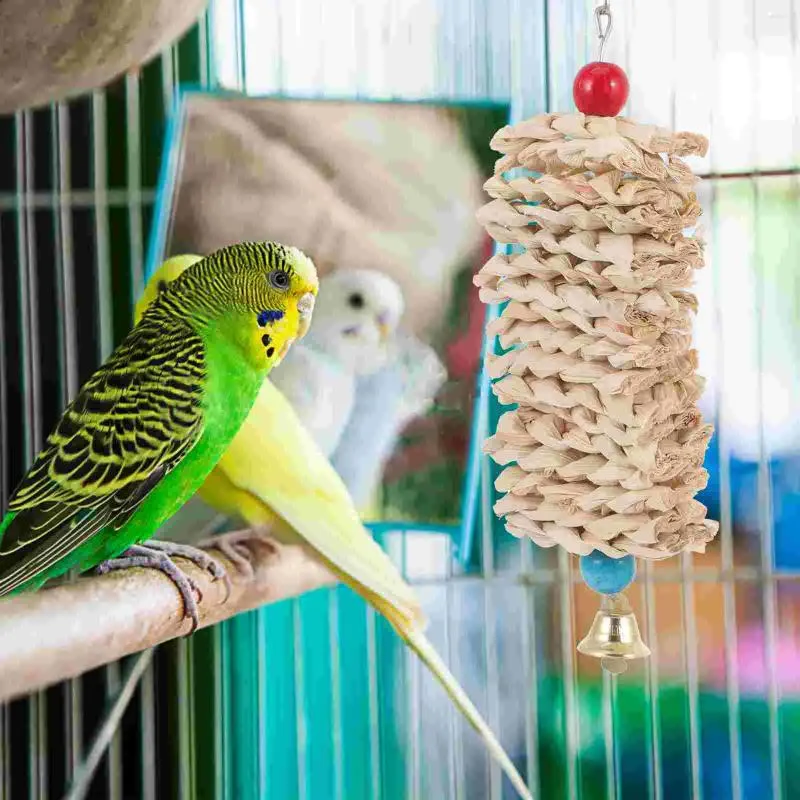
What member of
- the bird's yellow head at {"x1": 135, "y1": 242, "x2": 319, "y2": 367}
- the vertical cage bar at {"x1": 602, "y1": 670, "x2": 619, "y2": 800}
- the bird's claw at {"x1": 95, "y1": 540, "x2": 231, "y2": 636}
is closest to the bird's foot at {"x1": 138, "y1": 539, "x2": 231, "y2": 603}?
the bird's claw at {"x1": 95, "y1": 540, "x2": 231, "y2": 636}

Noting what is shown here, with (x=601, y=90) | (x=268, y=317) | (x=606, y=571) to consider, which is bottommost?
(x=606, y=571)

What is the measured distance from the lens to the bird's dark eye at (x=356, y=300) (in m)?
1.26

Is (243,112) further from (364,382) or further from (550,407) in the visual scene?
(550,407)

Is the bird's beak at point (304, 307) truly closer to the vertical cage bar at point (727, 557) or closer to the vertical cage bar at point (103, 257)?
the vertical cage bar at point (103, 257)

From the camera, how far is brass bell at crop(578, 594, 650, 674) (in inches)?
28.9

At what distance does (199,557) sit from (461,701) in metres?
0.35

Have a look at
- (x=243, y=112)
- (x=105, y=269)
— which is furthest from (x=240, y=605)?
(x=243, y=112)

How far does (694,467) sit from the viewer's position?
736 mm

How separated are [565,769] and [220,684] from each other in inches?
16.9

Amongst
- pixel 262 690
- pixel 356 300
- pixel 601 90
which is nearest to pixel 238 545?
pixel 262 690

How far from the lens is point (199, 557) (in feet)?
3.86

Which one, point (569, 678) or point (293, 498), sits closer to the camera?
point (293, 498)

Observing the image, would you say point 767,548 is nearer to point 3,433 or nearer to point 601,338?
point 601,338

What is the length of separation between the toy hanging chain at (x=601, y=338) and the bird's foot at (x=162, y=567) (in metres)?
0.48
